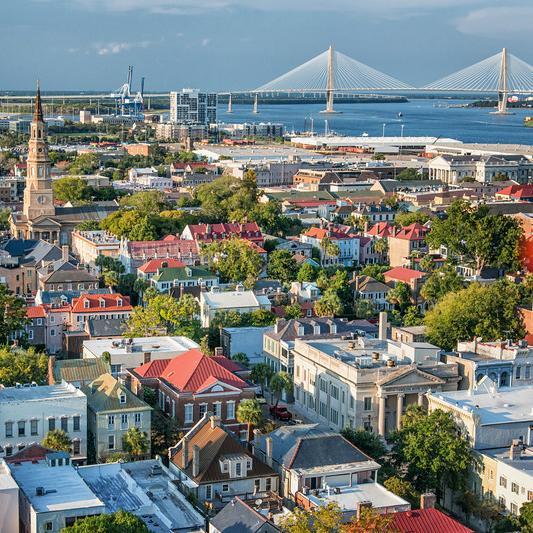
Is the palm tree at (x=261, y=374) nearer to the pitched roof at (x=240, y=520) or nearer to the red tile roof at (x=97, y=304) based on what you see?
the red tile roof at (x=97, y=304)

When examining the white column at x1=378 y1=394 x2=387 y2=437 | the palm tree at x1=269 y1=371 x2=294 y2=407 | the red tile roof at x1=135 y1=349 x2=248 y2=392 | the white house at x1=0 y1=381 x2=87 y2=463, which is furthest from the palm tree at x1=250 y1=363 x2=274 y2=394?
the white house at x1=0 y1=381 x2=87 y2=463

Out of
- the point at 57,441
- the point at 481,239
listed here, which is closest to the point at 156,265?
the point at 481,239

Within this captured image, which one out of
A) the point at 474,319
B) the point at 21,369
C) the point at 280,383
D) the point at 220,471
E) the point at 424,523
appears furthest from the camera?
the point at 474,319

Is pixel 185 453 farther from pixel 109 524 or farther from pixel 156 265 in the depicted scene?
pixel 156 265

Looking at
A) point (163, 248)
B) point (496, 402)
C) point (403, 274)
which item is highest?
point (163, 248)

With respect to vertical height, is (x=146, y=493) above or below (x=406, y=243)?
below

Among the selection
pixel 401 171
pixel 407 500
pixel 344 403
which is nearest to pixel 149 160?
pixel 401 171
